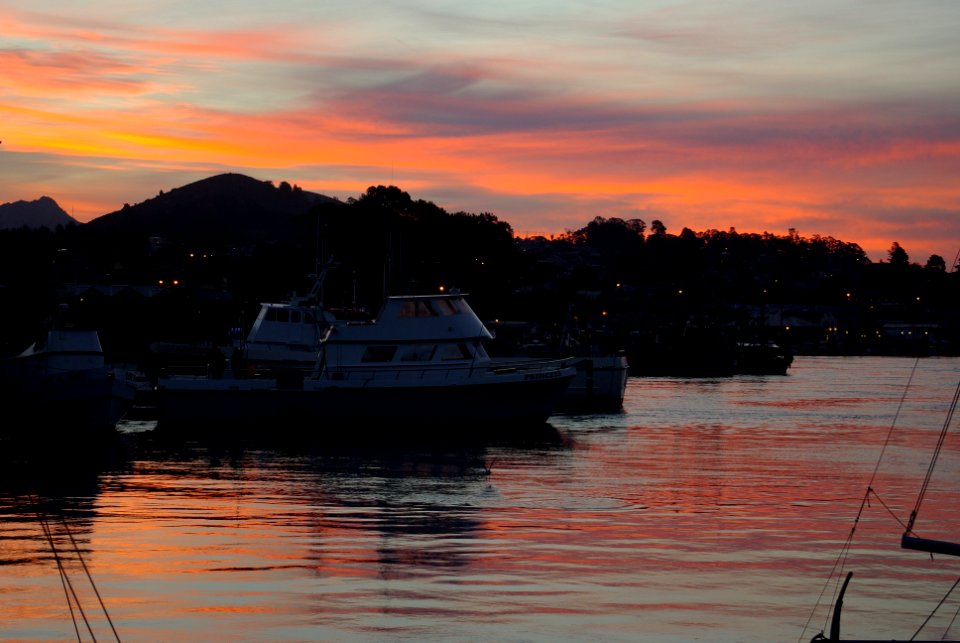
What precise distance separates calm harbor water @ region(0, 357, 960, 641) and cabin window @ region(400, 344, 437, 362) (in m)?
6.70

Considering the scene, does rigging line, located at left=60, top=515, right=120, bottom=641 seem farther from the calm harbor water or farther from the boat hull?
the boat hull

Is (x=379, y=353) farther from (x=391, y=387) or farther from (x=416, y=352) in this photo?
(x=391, y=387)

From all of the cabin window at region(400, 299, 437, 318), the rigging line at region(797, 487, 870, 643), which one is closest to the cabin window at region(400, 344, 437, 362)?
the cabin window at region(400, 299, 437, 318)

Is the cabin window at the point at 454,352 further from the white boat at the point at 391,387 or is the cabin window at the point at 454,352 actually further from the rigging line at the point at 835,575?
the rigging line at the point at 835,575

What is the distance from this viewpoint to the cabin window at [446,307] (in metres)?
58.9

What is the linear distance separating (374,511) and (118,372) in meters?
27.8

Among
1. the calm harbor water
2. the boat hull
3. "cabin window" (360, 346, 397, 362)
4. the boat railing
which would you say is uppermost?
"cabin window" (360, 346, 397, 362)

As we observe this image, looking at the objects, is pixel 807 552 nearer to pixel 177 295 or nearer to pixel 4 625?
pixel 4 625

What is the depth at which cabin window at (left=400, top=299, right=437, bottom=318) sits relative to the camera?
58.8m

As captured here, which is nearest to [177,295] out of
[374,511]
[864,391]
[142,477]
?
[864,391]

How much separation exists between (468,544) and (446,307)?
3155 centimetres

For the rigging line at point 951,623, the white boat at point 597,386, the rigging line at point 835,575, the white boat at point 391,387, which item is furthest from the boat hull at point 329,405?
the rigging line at point 951,623

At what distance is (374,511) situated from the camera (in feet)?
109

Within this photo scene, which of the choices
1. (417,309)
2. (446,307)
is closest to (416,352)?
(417,309)
